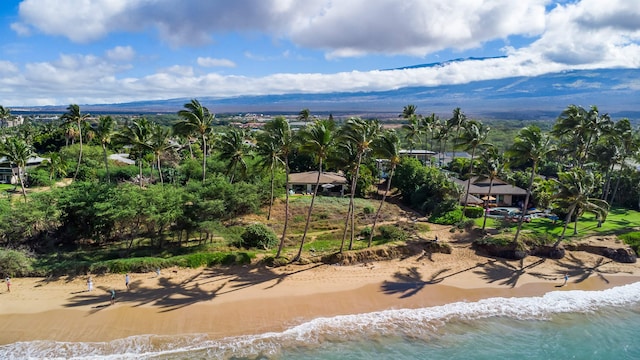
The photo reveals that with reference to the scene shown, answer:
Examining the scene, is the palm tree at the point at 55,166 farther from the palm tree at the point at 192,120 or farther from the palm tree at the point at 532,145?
the palm tree at the point at 532,145

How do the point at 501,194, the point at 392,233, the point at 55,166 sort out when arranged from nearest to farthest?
the point at 392,233 → the point at 501,194 → the point at 55,166

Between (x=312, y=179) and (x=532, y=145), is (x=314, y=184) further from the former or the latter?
(x=532, y=145)

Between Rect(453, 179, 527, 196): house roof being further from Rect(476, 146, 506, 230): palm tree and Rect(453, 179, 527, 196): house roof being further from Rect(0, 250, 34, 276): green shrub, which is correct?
Rect(0, 250, 34, 276): green shrub

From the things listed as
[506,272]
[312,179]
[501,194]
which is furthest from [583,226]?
[312,179]

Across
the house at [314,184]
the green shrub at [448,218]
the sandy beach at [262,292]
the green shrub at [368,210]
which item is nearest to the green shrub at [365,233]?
the sandy beach at [262,292]

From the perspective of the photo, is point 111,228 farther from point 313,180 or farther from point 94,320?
point 313,180

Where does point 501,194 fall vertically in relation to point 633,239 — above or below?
above
